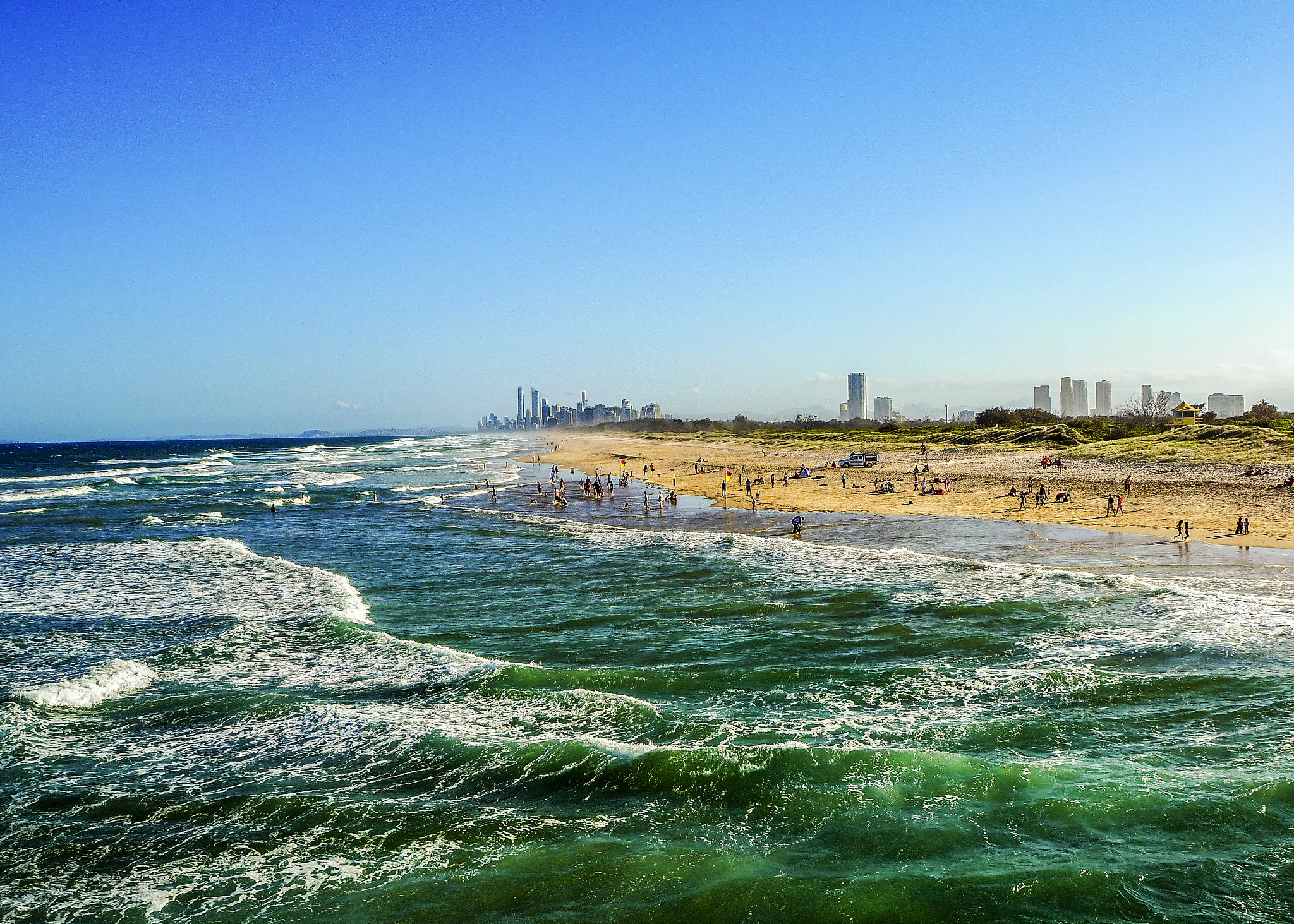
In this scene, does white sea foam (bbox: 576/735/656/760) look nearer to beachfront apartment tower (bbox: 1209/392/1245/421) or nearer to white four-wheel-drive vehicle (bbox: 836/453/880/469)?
white four-wheel-drive vehicle (bbox: 836/453/880/469)

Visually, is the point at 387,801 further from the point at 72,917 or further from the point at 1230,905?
the point at 1230,905

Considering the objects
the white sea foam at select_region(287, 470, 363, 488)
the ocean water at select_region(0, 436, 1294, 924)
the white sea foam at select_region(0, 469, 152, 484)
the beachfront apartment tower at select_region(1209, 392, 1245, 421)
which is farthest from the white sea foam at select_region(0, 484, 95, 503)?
the beachfront apartment tower at select_region(1209, 392, 1245, 421)

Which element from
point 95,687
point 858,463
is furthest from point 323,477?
point 95,687

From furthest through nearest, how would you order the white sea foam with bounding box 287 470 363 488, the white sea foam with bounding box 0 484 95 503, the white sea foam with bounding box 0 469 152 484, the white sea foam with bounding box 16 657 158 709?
1. the white sea foam with bounding box 0 469 152 484
2. the white sea foam with bounding box 287 470 363 488
3. the white sea foam with bounding box 0 484 95 503
4. the white sea foam with bounding box 16 657 158 709

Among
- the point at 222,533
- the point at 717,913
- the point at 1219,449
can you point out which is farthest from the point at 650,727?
the point at 1219,449

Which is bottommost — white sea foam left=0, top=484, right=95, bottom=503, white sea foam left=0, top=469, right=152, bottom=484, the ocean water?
the ocean water

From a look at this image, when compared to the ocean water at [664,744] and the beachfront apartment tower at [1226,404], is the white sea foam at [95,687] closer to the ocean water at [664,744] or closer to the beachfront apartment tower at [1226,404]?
the ocean water at [664,744]

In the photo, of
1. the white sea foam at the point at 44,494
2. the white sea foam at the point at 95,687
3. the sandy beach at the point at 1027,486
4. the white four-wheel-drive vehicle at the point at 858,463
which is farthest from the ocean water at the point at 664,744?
the white sea foam at the point at 44,494

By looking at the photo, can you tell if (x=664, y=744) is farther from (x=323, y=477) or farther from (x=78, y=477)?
(x=78, y=477)
